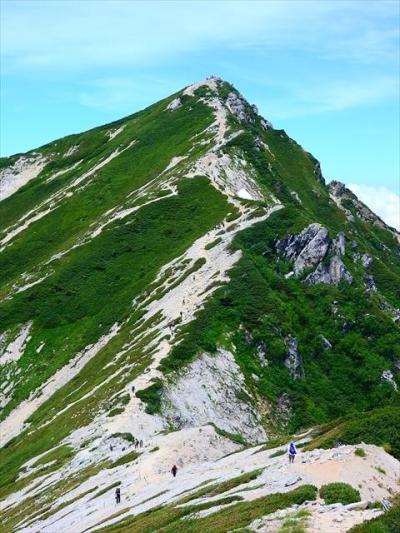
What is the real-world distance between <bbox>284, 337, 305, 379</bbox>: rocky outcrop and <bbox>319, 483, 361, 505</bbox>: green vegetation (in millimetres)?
56713

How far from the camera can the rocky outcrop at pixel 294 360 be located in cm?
8562

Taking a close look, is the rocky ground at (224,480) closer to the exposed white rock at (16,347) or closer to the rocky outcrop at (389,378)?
the rocky outcrop at (389,378)

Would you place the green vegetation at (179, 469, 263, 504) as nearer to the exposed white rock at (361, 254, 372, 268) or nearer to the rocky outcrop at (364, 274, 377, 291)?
the rocky outcrop at (364, 274, 377, 291)

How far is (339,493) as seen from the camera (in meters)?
27.7

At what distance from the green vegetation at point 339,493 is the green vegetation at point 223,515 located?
0.51m

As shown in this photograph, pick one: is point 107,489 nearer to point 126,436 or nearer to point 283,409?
point 126,436

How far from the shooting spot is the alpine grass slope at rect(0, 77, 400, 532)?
45.2 metres

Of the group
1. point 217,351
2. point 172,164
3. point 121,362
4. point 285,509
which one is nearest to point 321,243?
point 217,351

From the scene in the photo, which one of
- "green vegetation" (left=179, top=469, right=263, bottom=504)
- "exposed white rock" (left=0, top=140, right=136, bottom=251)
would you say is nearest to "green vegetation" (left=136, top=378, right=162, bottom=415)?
"green vegetation" (left=179, top=469, right=263, bottom=504)

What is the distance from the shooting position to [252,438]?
72.8 metres

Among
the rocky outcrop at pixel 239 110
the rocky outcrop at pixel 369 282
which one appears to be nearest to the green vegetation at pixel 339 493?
the rocky outcrop at pixel 369 282

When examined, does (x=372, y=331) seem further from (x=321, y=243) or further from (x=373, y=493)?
(x=373, y=493)

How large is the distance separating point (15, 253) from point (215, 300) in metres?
80.1

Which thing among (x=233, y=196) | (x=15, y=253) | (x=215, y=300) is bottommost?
(x=215, y=300)
